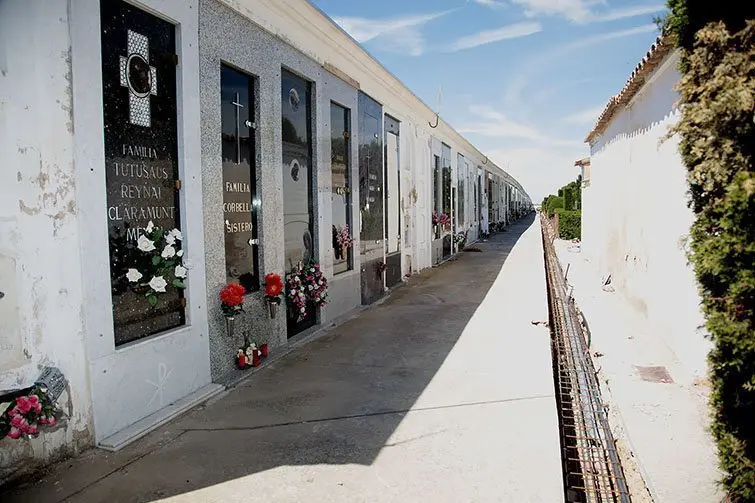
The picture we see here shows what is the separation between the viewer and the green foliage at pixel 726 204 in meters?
2.21

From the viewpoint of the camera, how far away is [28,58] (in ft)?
9.50

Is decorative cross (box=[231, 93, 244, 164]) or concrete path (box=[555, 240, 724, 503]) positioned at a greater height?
decorative cross (box=[231, 93, 244, 164])

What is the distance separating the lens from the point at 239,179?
4941 mm

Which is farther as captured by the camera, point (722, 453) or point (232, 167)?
point (232, 167)

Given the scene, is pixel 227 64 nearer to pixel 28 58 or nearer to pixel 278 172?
pixel 278 172

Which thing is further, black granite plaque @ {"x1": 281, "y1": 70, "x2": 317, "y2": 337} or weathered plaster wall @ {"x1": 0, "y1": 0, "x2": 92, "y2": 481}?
black granite plaque @ {"x1": 281, "y1": 70, "x2": 317, "y2": 337}

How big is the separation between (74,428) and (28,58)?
6.97 feet

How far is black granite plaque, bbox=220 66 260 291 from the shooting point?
473 centimetres

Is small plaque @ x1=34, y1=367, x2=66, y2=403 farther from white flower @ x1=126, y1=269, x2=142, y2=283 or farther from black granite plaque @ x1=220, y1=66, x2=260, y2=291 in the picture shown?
black granite plaque @ x1=220, y1=66, x2=260, y2=291

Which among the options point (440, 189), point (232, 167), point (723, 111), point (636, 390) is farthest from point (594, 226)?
point (723, 111)

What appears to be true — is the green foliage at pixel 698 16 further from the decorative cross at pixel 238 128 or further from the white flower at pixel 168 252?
the decorative cross at pixel 238 128

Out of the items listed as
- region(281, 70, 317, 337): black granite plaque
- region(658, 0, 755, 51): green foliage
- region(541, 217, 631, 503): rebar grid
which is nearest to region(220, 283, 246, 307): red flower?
region(281, 70, 317, 337): black granite plaque

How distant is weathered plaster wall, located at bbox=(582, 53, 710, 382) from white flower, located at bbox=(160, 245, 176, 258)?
3258 mm

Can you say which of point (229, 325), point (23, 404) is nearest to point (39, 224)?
point (23, 404)
